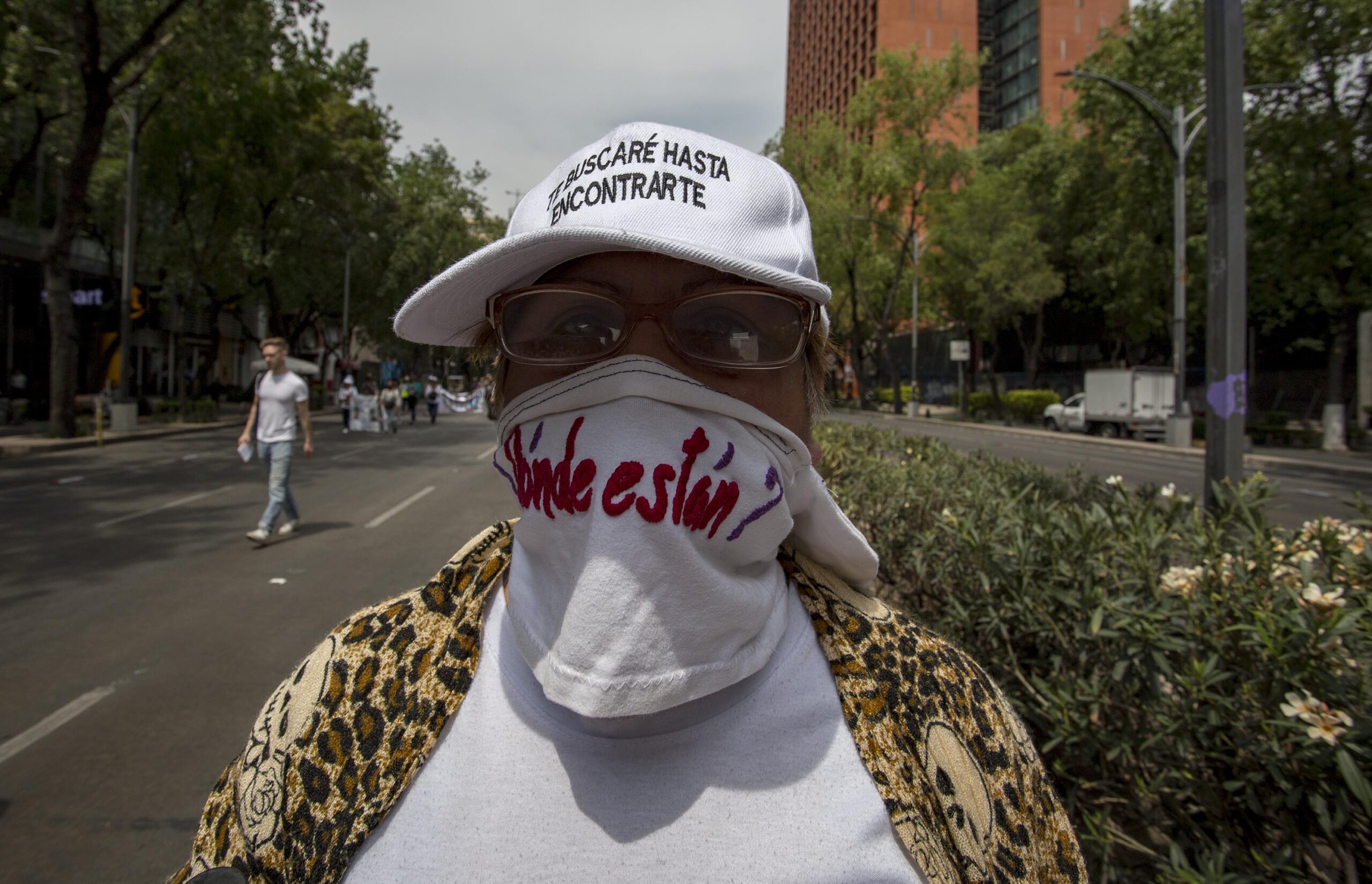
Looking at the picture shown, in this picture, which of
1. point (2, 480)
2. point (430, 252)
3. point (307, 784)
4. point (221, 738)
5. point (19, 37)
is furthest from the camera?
point (430, 252)

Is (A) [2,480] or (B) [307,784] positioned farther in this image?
(A) [2,480]

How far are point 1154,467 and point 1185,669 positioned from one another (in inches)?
653

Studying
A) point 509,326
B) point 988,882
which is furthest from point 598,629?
point 988,882

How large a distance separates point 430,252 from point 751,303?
38205 millimetres

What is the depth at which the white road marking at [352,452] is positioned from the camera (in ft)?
52.7

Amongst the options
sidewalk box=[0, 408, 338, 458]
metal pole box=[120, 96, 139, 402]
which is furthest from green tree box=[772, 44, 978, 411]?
sidewalk box=[0, 408, 338, 458]

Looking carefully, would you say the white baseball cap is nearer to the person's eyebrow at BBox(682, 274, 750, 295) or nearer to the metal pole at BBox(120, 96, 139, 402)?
the person's eyebrow at BBox(682, 274, 750, 295)

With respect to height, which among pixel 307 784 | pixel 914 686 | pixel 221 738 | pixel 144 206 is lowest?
pixel 221 738

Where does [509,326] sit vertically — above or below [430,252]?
below

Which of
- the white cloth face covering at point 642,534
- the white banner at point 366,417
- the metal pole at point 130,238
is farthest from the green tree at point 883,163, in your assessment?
the white cloth face covering at point 642,534

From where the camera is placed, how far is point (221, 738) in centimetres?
359

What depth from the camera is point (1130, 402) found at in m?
26.2

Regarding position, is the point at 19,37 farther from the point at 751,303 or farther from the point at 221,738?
the point at 751,303

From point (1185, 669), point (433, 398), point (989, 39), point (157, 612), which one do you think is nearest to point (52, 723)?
point (157, 612)
